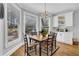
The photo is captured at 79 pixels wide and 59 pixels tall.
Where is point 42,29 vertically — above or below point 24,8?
below

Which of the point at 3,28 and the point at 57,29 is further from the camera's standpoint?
the point at 57,29

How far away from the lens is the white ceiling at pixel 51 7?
1581mm

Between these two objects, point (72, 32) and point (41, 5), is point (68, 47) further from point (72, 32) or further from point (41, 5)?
point (41, 5)

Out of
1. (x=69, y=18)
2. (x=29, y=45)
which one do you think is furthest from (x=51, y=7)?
(x=29, y=45)

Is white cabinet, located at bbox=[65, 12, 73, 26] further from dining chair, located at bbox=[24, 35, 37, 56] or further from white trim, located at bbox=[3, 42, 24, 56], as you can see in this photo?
white trim, located at bbox=[3, 42, 24, 56]

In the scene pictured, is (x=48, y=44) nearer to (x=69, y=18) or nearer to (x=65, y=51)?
(x=65, y=51)

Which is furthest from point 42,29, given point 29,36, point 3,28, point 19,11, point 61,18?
point 3,28

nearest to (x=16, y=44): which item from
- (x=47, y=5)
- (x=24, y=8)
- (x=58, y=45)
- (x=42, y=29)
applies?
(x=42, y=29)

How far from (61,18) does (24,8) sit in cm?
68

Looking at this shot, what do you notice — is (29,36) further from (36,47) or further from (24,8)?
(24,8)

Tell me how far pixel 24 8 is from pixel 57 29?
70cm

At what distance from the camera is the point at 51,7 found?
1617 mm

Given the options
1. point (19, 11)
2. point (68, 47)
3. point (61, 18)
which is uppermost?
point (19, 11)

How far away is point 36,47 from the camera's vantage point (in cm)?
166
